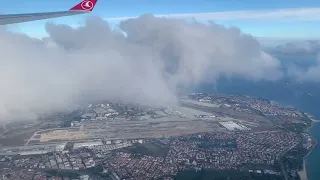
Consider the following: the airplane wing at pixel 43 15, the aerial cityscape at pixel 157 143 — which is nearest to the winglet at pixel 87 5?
the airplane wing at pixel 43 15

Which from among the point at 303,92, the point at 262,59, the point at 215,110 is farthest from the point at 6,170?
the point at 262,59

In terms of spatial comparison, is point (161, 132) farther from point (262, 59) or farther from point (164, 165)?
point (262, 59)

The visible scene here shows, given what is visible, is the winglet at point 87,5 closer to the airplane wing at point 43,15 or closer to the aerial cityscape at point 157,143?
the airplane wing at point 43,15

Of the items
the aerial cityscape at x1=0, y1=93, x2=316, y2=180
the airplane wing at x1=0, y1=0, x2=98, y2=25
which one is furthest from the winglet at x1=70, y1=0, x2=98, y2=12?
the aerial cityscape at x1=0, y1=93, x2=316, y2=180

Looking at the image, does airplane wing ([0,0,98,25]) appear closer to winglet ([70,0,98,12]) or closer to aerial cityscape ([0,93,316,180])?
winglet ([70,0,98,12])

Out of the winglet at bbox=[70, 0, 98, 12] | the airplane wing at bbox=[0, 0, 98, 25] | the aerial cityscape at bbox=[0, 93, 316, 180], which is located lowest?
the aerial cityscape at bbox=[0, 93, 316, 180]

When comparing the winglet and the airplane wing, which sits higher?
the winglet

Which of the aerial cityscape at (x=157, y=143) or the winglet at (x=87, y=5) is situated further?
the aerial cityscape at (x=157, y=143)

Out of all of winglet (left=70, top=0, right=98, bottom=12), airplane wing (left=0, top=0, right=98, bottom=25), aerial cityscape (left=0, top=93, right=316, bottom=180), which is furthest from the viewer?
aerial cityscape (left=0, top=93, right=316, bottom=180)

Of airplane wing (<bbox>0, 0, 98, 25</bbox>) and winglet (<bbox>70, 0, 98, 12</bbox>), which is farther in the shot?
winglet (<bbox>70, 0, 98, 12</bbox>)
